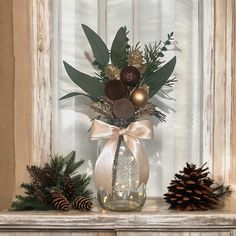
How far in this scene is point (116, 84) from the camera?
3.41 feet

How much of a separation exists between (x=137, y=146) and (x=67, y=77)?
24cm

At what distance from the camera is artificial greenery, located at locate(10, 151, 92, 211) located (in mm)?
1046

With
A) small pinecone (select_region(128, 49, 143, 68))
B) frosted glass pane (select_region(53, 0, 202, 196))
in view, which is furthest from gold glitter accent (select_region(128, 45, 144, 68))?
frosted glass pane (select_region(53, 0, 202, 196))

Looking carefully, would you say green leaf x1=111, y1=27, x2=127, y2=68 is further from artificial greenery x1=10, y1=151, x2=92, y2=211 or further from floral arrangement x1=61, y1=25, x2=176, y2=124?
artificial greenery x1=10, y1=151, x2=92, y2=211

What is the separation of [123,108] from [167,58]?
8.4 inches

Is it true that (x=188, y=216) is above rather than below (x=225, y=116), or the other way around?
below

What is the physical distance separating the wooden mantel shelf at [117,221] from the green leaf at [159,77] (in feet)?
→ 0.88

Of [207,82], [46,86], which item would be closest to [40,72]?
[46,86]

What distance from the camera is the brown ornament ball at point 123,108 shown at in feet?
3.41

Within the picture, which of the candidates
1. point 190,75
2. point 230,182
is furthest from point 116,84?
point 230,182

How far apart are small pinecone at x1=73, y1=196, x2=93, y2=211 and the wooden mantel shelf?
0.04 meters

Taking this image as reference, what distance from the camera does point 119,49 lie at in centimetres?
112

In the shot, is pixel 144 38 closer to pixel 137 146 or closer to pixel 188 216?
pixel 137 146

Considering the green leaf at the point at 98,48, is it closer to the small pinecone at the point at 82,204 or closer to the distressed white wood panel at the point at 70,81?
the distressed white wood panel at the point at 70,81
